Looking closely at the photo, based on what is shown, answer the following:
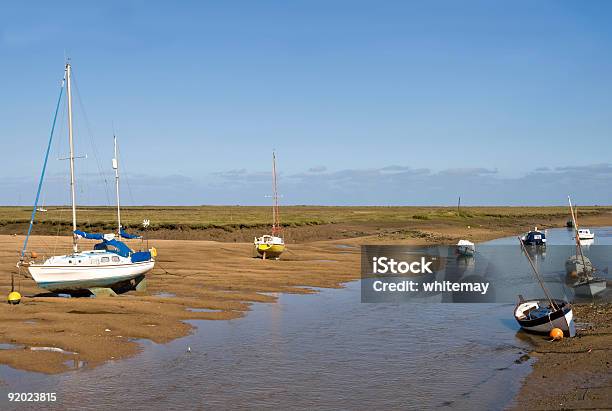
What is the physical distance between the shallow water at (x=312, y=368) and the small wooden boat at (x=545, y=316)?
2.59 feet

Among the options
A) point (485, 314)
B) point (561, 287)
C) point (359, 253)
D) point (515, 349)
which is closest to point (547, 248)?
point (359, 253)

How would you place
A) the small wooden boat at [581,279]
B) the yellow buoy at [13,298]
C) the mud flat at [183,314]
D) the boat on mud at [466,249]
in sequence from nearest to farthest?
the mud flat at [183,314], the yellow buoy at [13,298], the small wooden boat at [581,279], the boat on mud at [466,249]

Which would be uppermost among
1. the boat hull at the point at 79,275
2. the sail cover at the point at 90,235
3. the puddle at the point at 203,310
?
the sail cover at the point at 90,235

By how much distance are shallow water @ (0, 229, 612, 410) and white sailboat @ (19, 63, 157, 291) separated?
6.83m

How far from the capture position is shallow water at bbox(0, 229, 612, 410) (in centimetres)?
1800

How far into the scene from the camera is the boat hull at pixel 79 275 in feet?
99.5

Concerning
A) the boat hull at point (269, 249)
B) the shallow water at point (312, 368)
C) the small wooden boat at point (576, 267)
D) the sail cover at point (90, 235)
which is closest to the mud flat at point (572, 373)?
the shallow water at point (312, 368)

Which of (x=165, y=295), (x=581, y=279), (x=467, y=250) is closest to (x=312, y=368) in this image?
(x=165, y=295)

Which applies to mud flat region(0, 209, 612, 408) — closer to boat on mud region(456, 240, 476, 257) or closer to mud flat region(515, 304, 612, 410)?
mud flat region(515, 304, 612, 410)

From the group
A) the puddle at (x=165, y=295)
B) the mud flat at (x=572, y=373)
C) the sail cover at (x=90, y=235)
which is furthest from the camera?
the puddle at (x=165, y=295)

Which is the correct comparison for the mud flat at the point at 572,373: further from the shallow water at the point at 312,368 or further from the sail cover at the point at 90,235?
the sail cover at the point at 90,235

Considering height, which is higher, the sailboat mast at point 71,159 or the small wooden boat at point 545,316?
Answer: the sailboat mast at point 71,159

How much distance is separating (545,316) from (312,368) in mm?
10195

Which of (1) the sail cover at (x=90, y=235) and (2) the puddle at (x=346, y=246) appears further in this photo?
(2) the puddle at (x=346, y=246)
